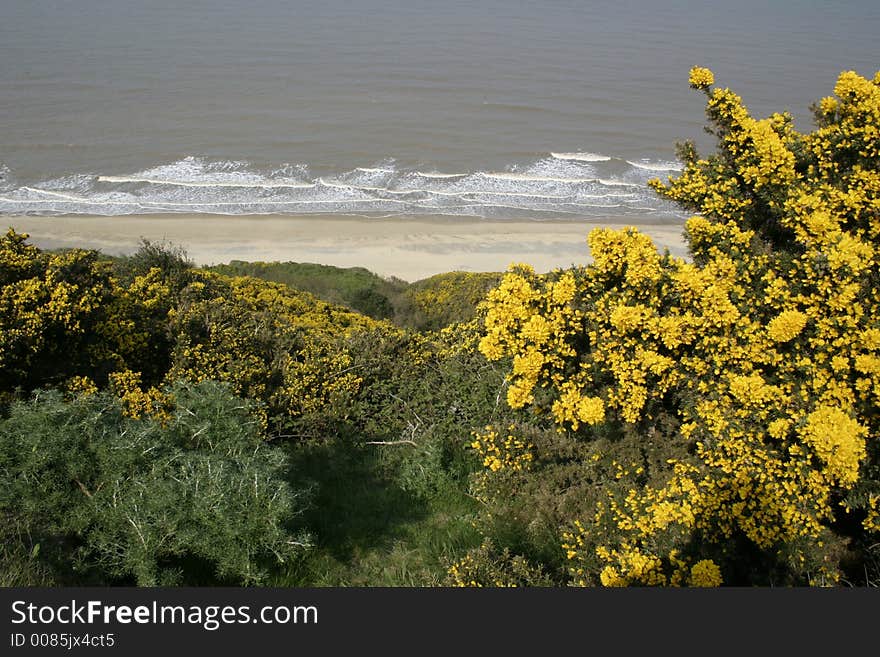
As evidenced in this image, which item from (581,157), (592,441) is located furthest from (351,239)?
(592,441)

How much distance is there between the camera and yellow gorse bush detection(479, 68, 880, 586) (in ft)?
15.4

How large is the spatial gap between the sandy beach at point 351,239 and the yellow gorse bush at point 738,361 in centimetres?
1502

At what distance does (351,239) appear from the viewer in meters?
24.5

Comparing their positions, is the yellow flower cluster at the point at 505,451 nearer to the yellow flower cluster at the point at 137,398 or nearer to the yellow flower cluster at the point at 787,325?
the yellow flower cluster at the point at 787,325

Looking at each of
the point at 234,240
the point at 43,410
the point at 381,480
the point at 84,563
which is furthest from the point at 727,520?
the point at 234,240

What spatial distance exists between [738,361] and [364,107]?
109 feet

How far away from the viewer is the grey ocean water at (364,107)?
28.4m

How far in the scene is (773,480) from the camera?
4.77 metres

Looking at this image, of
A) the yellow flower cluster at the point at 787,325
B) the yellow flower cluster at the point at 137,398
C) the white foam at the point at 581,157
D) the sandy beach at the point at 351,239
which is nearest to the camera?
the yellow flower cluster at the point at 787,325

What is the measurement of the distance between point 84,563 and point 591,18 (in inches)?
2758

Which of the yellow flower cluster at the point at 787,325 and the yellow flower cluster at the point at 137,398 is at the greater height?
the yellow flower cluster at the point at 787,325

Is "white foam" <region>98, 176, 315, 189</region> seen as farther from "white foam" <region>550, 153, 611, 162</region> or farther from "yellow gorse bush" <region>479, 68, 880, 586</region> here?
"yellow gorse bush" <region>479, 68, 880, 586</region>

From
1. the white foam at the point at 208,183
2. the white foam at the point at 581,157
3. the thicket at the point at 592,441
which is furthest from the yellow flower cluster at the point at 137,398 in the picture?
the white foam at the point at 581,157

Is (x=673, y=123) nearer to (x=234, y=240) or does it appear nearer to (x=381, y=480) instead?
(x=234, y=240)
